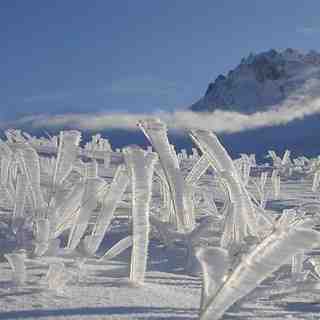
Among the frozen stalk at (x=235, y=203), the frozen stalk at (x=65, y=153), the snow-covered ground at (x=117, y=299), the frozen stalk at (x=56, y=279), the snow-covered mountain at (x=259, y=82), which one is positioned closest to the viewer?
the snow-covered ground at (x=117, y=299)

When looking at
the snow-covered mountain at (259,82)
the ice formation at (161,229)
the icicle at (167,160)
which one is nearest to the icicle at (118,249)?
the ice formation at (161,229)

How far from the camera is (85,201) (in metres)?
2.19

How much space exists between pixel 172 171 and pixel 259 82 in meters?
77.5

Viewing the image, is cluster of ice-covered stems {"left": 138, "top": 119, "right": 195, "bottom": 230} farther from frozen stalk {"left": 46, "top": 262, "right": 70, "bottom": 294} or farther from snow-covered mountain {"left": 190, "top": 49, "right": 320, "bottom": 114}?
snow-covered mountain {"left": 190, "top": 49, "right": 320, "bottom": 114}

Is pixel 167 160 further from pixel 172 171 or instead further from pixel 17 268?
pixel 17 268

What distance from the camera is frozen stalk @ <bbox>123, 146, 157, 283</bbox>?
1.68m

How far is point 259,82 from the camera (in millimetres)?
78562

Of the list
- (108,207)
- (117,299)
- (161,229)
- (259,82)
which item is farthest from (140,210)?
(259,82)

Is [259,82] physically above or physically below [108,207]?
above

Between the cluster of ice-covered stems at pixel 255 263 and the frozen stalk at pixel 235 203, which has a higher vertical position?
the frozen stalk at pixel 235 203

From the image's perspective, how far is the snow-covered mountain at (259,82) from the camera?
73.6 m

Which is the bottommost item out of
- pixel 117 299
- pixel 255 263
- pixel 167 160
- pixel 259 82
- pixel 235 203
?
pixel 117 299

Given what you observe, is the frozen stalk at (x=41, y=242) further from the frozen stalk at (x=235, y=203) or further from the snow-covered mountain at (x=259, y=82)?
the snow-covered mountain at (x=259, y=82)

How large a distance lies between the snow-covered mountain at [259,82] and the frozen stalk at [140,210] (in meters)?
67.6
